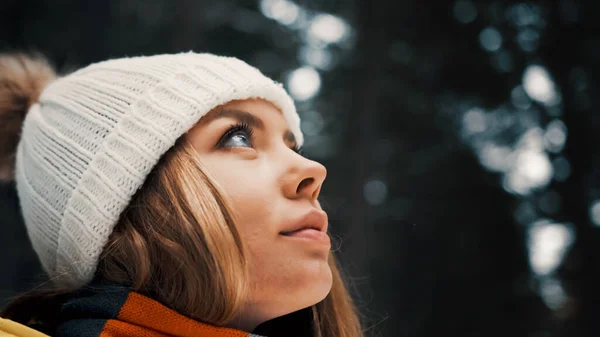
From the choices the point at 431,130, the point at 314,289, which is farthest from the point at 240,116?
the point at 431,130

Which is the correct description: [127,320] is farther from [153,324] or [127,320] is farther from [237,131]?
[237,131]

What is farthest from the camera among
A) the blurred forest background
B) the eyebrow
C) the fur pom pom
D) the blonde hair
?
the blurred forest background

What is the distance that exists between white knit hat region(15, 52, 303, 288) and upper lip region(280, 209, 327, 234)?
0.60ft

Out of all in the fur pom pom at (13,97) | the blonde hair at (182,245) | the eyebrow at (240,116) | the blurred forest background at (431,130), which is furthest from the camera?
the blurred forest background at (431,130)

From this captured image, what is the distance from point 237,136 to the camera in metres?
0.75

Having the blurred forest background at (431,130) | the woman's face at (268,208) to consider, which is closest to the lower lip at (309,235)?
the woman's face at (268,208)

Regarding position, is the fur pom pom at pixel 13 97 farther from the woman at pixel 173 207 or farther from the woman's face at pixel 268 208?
the woman's face at pixel 268 208

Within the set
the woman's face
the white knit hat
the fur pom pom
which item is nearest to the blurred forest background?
the fur pom pom

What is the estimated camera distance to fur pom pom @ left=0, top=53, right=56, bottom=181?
37.0 inches

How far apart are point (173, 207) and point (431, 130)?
878 millimetres

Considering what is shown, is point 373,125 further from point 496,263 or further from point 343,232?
point 496,263

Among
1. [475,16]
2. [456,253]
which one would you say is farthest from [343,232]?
[475,16]

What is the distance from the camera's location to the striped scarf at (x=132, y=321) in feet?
2.15

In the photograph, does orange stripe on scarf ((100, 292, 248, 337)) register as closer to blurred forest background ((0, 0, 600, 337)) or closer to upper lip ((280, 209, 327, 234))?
upper lip ((280, 209, 327, 234))
